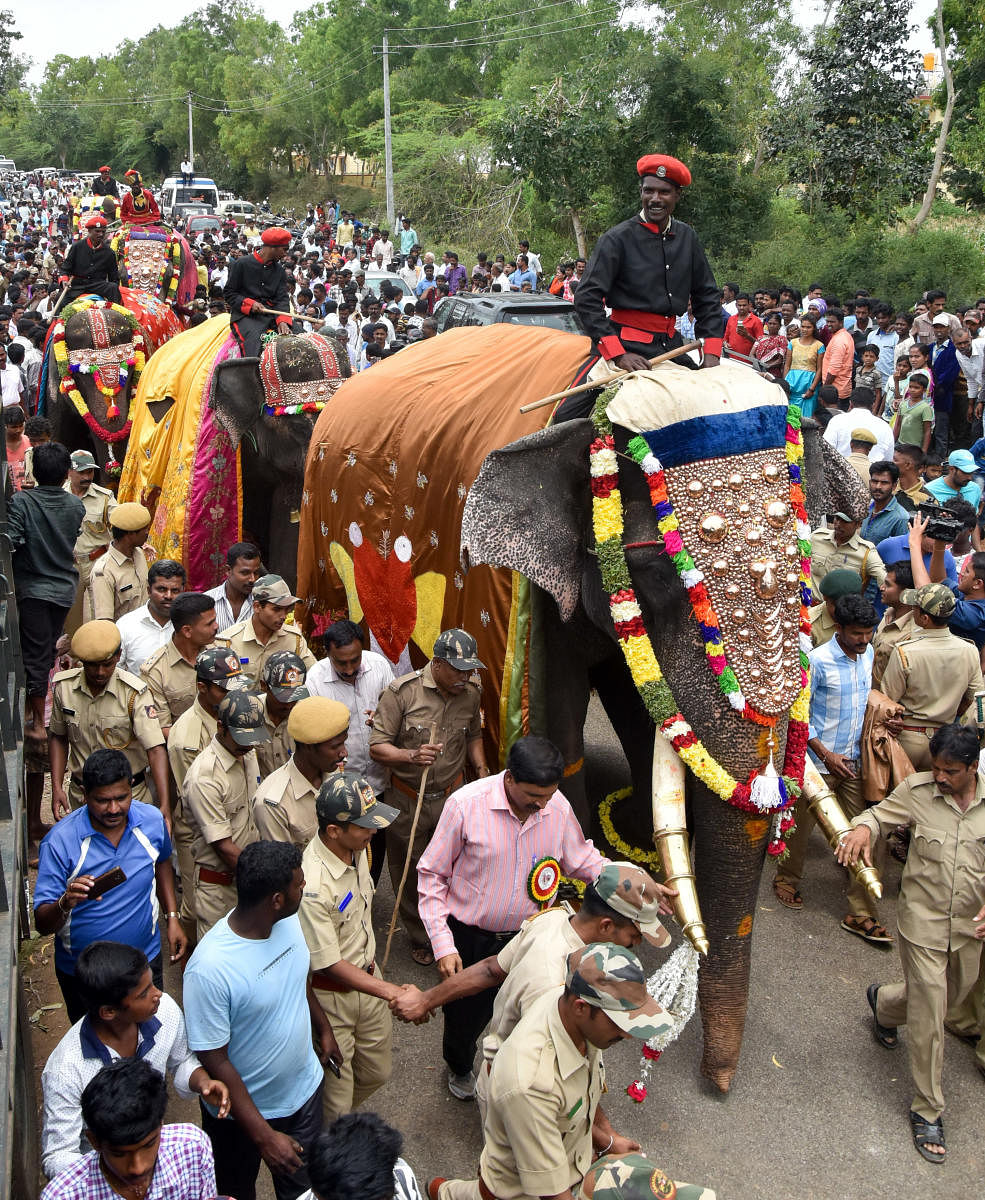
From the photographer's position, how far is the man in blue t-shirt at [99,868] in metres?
4.18

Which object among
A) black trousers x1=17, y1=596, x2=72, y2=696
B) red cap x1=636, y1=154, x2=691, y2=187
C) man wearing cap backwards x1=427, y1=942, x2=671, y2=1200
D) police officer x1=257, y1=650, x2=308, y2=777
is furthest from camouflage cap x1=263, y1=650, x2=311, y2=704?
red cap x1=636, y1=154, x2=691, y2=187

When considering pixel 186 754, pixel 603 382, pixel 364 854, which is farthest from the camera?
pixel 603 382

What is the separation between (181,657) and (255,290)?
465 cm

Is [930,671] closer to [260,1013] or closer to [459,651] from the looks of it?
[459,651]

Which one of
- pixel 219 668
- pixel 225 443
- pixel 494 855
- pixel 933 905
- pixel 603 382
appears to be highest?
pixel 603 382

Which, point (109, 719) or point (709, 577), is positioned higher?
point (709, 577)

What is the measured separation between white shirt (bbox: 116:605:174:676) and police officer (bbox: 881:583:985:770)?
3.50m

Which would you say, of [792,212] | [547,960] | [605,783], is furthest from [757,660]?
[792,212]

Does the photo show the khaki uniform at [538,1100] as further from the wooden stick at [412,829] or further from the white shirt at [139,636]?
the white shirt at [139,636]

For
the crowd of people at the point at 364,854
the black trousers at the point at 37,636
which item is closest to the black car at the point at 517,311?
the crowd of people at the point at 364,854

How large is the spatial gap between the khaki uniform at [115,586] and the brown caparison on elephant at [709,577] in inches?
102

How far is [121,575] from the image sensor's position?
689 cm

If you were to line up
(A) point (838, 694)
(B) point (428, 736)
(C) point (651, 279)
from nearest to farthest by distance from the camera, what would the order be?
1. (B) point (428, 736)
2. (C) point (651, 279)
3. (A) point (838, 694)

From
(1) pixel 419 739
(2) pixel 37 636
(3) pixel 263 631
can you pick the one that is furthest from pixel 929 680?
(2) pixel 37 636
